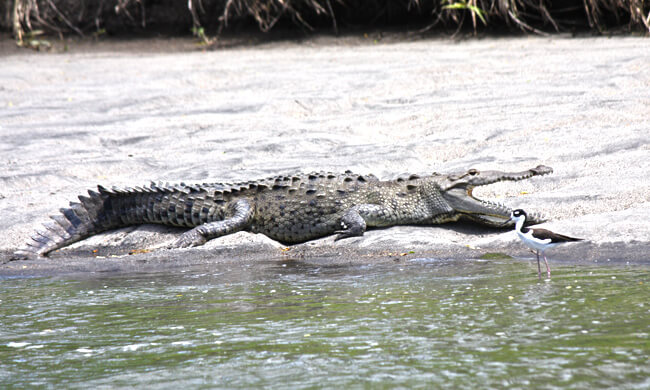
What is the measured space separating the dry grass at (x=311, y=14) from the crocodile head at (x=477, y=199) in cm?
665

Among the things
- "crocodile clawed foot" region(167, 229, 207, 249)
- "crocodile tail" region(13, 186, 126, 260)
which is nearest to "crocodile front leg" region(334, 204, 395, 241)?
"crocodile clawed foot" region(167, 229, 207, 249)

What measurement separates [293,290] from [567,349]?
1.92 metres

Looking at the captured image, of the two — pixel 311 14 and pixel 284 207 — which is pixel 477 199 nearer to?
pixel 284 207

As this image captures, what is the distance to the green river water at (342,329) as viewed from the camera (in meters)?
3.42

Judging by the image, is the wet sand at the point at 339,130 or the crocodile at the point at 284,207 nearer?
the wet sand at the point at 339,130

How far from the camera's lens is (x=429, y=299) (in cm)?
458

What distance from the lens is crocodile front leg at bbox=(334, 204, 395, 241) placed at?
6793mm

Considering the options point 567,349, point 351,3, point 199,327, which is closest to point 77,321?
point 199,327

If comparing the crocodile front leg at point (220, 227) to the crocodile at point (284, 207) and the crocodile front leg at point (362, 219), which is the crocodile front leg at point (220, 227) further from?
the crocodile front leg at point (362, 219)

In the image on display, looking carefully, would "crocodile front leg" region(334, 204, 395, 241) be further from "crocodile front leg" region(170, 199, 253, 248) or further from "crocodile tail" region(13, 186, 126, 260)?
"crocodile tail" region(13, 186, 126, 260)

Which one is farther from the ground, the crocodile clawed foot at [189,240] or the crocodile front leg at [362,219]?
the crocodile front leg at [362,219]

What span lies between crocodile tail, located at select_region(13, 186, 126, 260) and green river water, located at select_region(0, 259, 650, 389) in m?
1.29

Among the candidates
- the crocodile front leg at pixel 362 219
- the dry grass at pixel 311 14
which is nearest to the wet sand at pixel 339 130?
the crocodile front leg at pixel 362 219

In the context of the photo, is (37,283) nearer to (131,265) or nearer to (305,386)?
(131,265)
